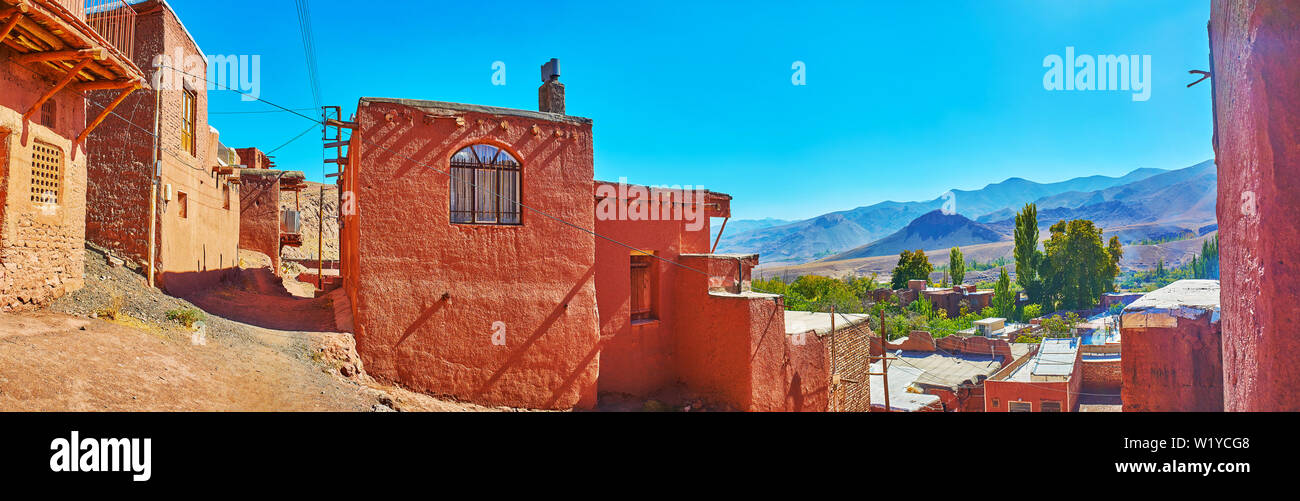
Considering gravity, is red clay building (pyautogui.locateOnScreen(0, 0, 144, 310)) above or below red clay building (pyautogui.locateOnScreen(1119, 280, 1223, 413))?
above

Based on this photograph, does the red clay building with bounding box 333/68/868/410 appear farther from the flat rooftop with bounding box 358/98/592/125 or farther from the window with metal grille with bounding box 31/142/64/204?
the window with metal grille with bounding box 31/142/64/204

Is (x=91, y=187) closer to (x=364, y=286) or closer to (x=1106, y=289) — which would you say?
(x=364, y=286)

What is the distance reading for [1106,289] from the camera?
5338cm

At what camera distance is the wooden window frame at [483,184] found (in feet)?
34.7

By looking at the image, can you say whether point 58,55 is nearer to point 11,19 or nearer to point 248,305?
point 11,19

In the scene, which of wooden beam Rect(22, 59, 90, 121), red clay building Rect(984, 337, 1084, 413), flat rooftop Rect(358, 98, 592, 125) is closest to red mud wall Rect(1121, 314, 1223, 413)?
red clay building Rect(984, 337, 1084, 413)

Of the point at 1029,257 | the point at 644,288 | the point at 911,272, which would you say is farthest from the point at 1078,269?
the point at 644,288

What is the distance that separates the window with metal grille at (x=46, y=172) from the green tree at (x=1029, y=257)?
6305 centimetres

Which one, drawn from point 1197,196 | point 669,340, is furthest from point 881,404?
point 1197,196

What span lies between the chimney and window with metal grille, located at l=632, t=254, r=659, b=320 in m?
3.71

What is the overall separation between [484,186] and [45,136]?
6.11 m

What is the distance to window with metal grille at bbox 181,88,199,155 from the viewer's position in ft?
41.9

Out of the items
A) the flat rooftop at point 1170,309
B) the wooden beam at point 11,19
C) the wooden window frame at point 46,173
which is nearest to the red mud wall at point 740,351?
the flat rooftop at point 1170,309
